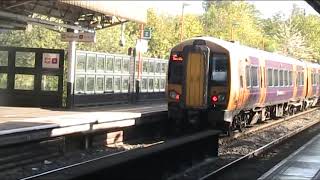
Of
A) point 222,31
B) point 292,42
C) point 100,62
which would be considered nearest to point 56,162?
point 100,62

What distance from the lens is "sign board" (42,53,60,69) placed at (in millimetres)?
21766

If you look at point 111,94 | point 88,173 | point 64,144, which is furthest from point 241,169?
point 111,94

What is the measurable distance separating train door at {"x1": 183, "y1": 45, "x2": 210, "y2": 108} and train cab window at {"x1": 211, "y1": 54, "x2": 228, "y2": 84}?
0.27m

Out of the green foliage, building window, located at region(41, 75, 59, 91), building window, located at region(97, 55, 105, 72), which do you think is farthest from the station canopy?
the green foliage

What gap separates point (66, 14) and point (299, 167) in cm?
1044

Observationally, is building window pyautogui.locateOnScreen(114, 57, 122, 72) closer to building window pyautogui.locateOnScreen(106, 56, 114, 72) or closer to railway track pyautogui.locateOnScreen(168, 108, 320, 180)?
building window pyautogui.locateOnScreen(106, 56, 114, 72)

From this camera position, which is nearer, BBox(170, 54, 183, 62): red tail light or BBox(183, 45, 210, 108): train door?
BBox(183, 45, 210, 108): train door

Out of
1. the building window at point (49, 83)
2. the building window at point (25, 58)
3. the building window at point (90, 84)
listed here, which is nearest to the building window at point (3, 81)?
the building window at point (25, 58)

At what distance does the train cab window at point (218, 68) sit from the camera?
18141mm

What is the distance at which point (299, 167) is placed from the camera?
41.5 feet

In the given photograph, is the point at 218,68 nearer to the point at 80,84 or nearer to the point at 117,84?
the point at 80,84

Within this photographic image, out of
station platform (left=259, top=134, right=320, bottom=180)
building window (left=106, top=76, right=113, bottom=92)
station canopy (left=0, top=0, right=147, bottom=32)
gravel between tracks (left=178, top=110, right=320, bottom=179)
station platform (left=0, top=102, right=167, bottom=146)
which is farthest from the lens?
building window (left=106, top=76, right=113, bottom=92)


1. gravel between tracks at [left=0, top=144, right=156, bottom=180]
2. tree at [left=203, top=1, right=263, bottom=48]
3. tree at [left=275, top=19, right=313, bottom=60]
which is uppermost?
tree at [left=203, top=1, right=263, bottom=48]

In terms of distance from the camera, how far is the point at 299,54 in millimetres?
56969
